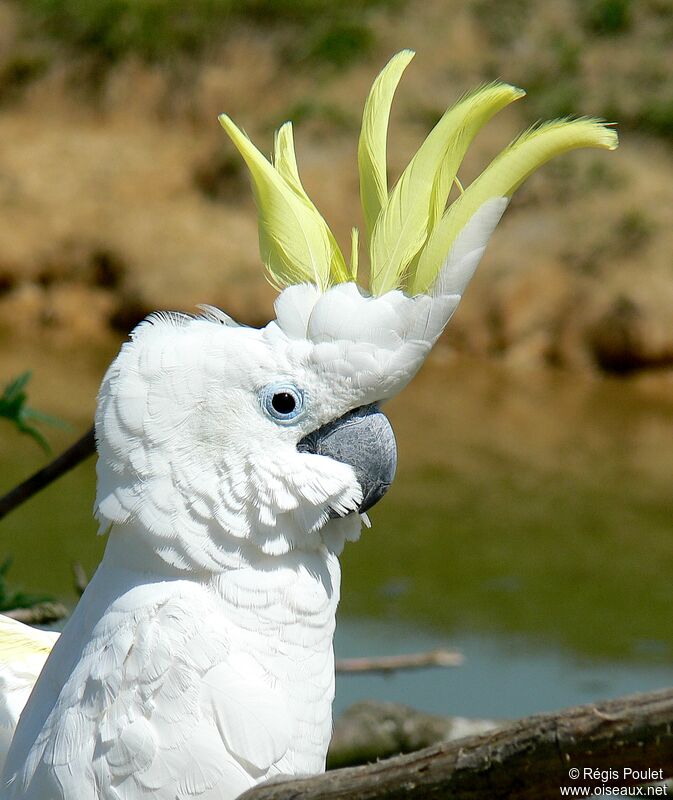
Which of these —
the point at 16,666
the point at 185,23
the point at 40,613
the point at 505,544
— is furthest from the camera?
the point at 185,23

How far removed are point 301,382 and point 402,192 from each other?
347 millimetres

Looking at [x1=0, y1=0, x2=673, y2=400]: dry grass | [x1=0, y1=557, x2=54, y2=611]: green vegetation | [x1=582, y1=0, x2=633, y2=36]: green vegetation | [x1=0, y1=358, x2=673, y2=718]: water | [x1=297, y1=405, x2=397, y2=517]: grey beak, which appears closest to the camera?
[x1=297, y1=405, x2=397, y2=517]: grey beak

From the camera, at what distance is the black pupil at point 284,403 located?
5.89 feet

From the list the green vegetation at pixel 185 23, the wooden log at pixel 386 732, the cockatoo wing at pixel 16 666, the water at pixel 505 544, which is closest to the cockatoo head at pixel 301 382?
the cockatoo wing at pixel 16 666

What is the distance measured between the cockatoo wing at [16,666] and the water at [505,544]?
7.64 ft

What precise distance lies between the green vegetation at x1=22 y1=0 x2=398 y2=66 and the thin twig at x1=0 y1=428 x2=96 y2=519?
26.5 feet

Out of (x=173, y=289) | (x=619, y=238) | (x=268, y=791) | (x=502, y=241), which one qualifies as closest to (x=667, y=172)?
(x=619, y=238)

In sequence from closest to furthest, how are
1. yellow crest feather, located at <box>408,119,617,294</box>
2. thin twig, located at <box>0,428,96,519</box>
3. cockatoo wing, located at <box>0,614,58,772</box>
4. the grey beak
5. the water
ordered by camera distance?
yellow crest feather, located at <box>408,119,617,294</box>, the grey beak, cockatoo wing, located at <box>0,614,58,772</box>, thin twig, located at <box>0,428,96,519</box>, the water

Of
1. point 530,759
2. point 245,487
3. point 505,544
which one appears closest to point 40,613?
point 245,487

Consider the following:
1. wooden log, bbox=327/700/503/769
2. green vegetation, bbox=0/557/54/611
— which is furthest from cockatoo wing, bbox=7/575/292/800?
wooden log, bbox=327/700/503/769

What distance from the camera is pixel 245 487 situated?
1772mm

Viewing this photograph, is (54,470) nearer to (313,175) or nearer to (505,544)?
(505,544)

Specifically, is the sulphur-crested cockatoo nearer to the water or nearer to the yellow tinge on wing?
the yellow tinge on wing

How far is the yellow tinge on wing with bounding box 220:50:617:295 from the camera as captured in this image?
69.7 inches
